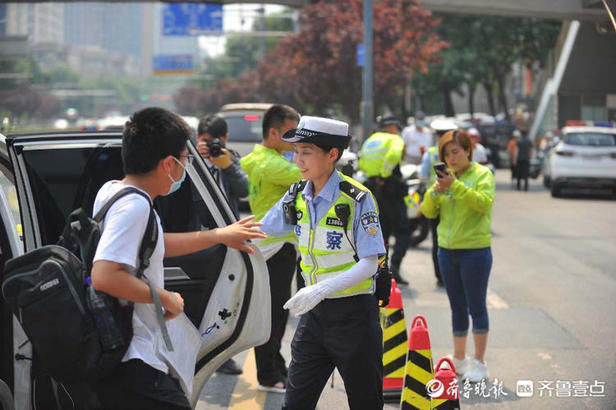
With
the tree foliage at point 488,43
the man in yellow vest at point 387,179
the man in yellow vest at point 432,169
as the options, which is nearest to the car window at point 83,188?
the man in yellow vest at point 432,169

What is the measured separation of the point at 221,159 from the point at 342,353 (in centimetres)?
247

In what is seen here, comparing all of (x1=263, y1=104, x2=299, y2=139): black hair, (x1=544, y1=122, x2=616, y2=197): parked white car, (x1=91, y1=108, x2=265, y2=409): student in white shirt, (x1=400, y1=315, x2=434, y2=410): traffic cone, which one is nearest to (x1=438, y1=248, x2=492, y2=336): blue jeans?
(x1=400, y1=315, x2=434, y2=410): traffic cone

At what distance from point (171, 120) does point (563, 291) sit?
7.84 m

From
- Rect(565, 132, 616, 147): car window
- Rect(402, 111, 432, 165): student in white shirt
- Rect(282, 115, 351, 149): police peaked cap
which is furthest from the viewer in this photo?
Rect(565, 132, 616, 147): car window

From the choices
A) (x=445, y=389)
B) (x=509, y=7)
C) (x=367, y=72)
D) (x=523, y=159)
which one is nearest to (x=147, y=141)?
(x=445, y=389)

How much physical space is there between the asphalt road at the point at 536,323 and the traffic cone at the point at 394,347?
0.14 meters

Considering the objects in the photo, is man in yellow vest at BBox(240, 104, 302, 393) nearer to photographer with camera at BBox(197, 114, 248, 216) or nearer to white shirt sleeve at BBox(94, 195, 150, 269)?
photographer with camera at BBox(197, 114, 248, 216)

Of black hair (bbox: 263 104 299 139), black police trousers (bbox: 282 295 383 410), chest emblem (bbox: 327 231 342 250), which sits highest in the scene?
black hair (bbox: 263 104 299 139)

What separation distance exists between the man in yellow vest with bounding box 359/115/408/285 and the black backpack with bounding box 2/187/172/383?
7202 mm

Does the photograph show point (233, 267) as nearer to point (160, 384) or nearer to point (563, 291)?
point (160, 384)

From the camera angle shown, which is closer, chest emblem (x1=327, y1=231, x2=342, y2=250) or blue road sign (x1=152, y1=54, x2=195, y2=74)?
chest emblem (x1=327, y1=231, x2=342, y2=250)

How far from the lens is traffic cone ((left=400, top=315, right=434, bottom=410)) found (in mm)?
5238

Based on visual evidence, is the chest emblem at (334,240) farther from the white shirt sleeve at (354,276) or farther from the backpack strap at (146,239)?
the backpack strap at (146,239)

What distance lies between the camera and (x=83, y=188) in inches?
211
